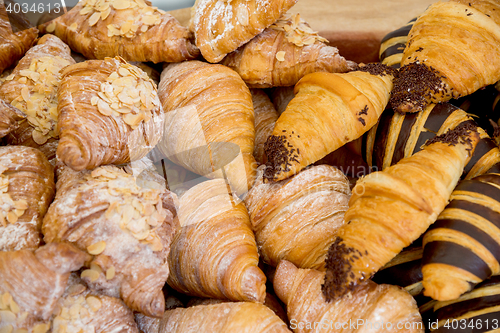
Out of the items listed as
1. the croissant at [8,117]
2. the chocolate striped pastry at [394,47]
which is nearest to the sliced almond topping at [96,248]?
the croissant at [8,117]

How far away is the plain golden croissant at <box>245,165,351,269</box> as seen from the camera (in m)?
1.03

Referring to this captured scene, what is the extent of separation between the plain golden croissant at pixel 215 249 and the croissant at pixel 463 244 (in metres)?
0.42

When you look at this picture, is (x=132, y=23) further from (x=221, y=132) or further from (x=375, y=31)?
(x=375, y=31)

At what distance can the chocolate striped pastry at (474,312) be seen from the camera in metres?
0.79

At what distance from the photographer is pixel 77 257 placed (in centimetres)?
77

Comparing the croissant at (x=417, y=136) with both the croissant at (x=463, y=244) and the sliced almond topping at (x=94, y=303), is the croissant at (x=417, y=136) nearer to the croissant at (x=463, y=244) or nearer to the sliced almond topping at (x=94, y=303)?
the croissant at (x=463, y=244)

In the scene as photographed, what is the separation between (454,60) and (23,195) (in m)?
1.26

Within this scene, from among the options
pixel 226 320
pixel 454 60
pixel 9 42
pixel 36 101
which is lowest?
pixel 226 320

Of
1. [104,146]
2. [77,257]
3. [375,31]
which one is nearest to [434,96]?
[375,31]

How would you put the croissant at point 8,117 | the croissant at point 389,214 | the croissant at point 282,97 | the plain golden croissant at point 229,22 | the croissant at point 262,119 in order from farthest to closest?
the croissant at point 282,97
the croissant at point 262,119
the plain golden croissant at point 229,22
the croissant at point 8,117
the croissant at point 389,214

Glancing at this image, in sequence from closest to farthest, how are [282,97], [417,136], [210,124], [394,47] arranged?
[417,136] < [210,124] < [394,47] < [282,97]

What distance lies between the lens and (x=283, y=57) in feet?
4.14

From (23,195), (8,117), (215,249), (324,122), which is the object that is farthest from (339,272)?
(8,117)

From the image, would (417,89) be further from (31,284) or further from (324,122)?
(31,284)
